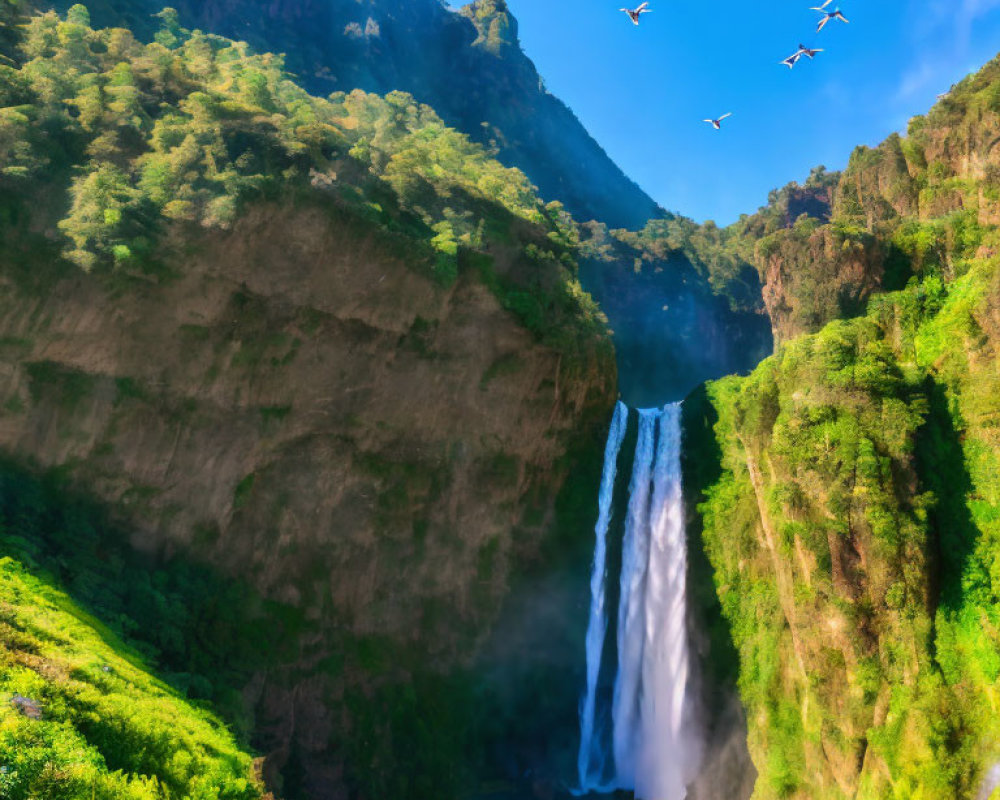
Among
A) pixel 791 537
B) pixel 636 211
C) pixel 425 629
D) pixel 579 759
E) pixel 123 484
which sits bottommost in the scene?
pixel 579 759

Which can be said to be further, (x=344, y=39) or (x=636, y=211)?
(x=636, y=211)

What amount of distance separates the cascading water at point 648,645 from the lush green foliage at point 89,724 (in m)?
15.4

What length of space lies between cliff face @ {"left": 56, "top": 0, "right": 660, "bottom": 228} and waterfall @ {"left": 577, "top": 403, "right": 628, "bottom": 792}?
135ft

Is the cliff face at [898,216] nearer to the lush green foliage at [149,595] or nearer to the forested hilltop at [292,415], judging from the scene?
the forested hilltop at [292,415]

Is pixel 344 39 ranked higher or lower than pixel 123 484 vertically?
higher

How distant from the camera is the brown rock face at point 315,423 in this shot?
61.5 feet

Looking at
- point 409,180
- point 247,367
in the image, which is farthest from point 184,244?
point 409,180

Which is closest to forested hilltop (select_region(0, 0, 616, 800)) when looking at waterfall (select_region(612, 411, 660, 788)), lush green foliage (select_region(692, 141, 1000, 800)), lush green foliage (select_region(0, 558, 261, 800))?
waterfall (select_region(612, 411, 660, 788))

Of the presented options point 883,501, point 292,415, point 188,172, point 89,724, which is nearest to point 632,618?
point 883,501

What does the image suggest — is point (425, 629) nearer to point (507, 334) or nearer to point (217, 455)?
point (217, 455)

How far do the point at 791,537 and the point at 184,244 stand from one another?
20828 mm

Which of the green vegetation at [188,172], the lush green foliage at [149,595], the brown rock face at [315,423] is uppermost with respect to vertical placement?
the green vegetation at [188,172]

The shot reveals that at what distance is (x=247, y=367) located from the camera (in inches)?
830

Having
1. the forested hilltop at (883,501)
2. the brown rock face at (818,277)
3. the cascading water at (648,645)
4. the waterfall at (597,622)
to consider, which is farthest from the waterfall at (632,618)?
the brown rock face at (818,277)
